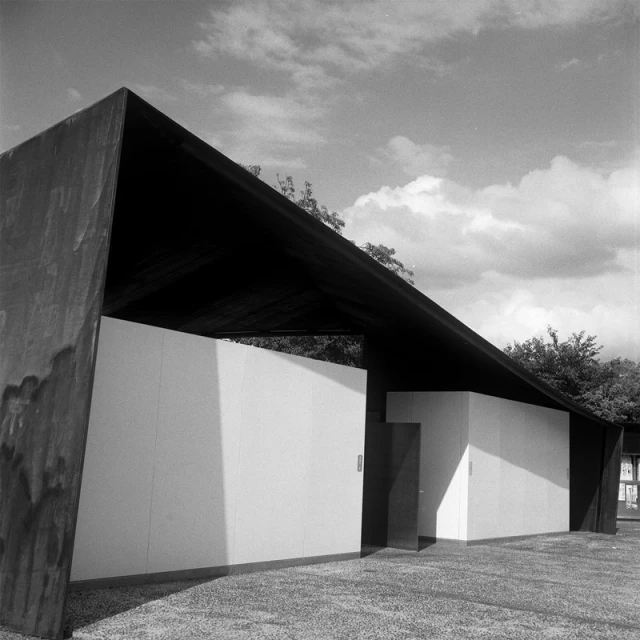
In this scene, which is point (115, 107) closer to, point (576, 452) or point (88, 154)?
point (88, 154)

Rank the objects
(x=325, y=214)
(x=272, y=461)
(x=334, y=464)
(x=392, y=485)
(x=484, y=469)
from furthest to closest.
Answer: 1. (x=325, y=214)
2. (x=484, y=469)
3. (x=392, y=485)
4. (x=334, y=464)
5. (x=272, y=461)

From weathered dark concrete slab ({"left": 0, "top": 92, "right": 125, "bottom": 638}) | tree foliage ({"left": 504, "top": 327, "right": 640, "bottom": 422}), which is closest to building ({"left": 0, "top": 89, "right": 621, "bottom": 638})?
weathered dark concrete slab ({"left": 0, "top": 92, "right": 125, "bottom": 638})

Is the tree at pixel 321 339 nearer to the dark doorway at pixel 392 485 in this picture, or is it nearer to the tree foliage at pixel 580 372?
the tree foliage at pixel 580 372

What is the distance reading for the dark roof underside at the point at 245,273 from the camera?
6488 mm

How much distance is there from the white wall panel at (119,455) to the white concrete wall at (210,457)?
10mm

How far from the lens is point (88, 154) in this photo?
5582 mm

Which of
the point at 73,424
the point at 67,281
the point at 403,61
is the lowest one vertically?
the point at 73,424

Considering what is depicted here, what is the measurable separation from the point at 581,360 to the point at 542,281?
31.5 m

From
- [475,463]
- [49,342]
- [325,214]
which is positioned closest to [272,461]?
[49,342]

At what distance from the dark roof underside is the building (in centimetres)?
3

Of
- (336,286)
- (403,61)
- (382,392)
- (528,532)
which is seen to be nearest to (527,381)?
(382,392)

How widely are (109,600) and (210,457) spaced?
179 centimetres

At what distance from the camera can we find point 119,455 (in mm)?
6535

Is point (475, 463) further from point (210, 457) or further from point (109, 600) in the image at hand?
point (109, 600)
